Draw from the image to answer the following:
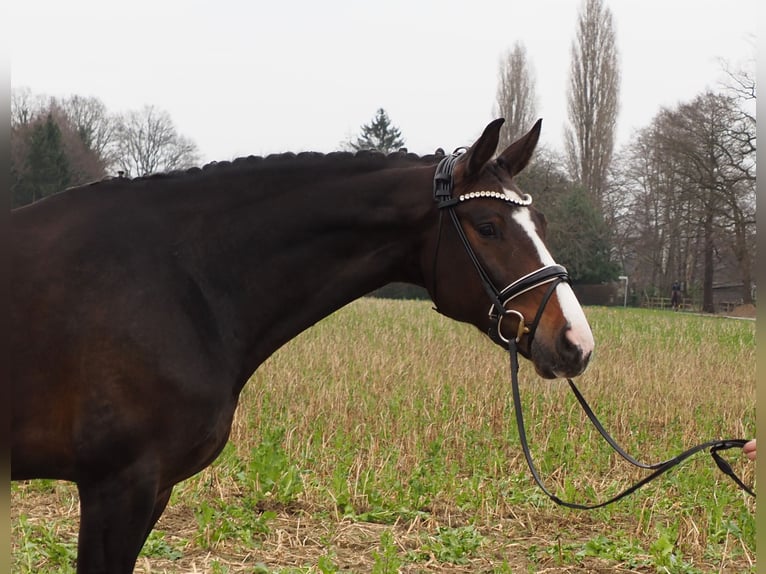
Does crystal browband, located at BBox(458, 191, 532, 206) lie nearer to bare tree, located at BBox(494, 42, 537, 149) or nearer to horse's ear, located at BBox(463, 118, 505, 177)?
horse's ear, located at BBox(463, 118, 505, 177)

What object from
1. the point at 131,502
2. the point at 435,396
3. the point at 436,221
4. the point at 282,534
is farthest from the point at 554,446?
the point at 131,502

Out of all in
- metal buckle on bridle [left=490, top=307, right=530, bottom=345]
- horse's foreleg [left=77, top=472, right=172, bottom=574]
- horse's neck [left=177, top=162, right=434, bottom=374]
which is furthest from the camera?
horse's neck [left=177, top=162, right=434, bottom=374]

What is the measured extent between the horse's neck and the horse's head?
0.49 feet

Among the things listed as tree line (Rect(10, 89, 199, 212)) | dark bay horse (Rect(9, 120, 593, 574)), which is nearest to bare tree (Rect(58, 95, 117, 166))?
tree line (Rect(10, 89, 199, 212))

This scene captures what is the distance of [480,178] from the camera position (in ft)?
9.27

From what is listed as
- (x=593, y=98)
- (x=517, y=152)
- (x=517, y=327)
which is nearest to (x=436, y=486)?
(x=517, y=327)

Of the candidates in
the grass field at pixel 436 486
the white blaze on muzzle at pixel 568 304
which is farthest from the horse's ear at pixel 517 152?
the grass field at pixel 436 486

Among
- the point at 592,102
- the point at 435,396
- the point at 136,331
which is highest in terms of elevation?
the point at 592,102

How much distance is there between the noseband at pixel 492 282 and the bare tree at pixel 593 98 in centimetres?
4837

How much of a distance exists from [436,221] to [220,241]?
2.98 ft

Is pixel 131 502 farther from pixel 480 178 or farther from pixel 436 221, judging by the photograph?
pixel 480 178

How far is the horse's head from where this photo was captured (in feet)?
8.48

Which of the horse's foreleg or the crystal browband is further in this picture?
the crystal browband

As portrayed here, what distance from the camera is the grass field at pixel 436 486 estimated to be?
4.52 meters
